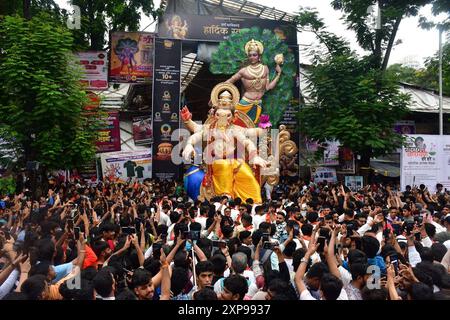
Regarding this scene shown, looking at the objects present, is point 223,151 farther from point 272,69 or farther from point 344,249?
point 344,249

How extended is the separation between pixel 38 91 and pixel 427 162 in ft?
35.1

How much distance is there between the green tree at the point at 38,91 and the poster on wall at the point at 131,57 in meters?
7.36

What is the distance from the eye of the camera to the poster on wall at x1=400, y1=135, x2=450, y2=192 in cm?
1412

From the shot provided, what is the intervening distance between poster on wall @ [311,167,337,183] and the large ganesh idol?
6542 mm

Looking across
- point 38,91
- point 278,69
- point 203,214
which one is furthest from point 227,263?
point 278,69

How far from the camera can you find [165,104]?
19.4m

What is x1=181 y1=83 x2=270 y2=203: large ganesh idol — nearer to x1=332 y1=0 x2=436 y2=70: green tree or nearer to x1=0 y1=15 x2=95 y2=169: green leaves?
x1=0 y1=15 x2=95 y2=169: green leaves

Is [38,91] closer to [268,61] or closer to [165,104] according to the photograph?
[165,104]

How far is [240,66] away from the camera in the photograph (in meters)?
20.0

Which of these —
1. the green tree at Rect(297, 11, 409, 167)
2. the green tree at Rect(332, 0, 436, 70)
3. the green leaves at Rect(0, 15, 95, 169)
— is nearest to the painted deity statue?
the green tree at Rect(297, 11, 409, 167)

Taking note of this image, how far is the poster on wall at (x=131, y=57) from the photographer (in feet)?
65.6

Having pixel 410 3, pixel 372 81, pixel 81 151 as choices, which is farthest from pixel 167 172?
pixel 410 3

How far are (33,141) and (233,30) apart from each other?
34.6 feet

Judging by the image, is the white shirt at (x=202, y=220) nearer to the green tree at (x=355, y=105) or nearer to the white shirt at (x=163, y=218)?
the white shirt at (x=163, y=218)
